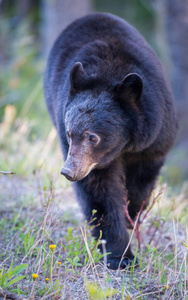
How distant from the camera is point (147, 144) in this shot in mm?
3322

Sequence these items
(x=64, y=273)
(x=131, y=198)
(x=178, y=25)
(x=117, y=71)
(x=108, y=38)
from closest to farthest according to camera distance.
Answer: (x=64, y=273), (x=117, y=71), (x=108, y=38), (x=131, y=198), (x=178, y=25)

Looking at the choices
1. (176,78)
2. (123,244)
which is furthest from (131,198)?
(176,78)

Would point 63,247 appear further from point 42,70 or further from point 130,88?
point 42,70

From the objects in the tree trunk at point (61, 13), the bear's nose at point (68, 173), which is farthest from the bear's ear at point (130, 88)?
the tree trunk at point (61, 13)

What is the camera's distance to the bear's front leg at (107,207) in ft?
11.0

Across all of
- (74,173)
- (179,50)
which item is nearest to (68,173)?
(74,173)

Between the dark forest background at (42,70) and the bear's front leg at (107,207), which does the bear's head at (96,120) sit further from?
the dark forest background at (42,70)

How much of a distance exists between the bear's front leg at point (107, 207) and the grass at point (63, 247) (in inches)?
4.7

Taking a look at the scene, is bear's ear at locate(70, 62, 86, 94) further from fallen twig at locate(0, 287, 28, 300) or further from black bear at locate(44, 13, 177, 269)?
fallen twig at locate(0, 287, 28, 300)

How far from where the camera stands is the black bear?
3.04m

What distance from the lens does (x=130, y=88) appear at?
3.09 meters

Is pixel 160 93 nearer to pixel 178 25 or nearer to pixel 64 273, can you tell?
pixel 64 273

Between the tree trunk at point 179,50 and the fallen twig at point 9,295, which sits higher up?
the tree trunk at point 179,50

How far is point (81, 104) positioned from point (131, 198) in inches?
50.2
